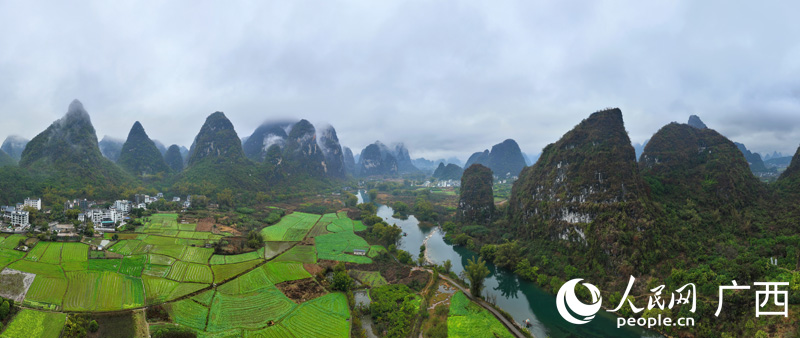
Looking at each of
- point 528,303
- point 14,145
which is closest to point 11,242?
point 528,303

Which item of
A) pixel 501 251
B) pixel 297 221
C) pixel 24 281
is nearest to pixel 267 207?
pixel 297 221

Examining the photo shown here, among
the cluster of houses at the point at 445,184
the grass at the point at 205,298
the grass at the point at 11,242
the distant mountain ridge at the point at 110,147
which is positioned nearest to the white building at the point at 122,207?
the grass at the point at 11,242

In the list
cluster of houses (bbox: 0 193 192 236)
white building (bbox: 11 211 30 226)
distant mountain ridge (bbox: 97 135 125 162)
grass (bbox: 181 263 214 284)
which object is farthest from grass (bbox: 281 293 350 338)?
distant mountain ridge (bbox: 97 135 125 162)

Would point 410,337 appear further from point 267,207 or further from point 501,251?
point 267,207

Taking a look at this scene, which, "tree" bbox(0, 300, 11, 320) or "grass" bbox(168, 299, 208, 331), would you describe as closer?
"tree" bbox(0, 300, 11, 320)

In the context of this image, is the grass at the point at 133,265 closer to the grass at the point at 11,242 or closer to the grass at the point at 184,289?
the grass at the point at 184,289

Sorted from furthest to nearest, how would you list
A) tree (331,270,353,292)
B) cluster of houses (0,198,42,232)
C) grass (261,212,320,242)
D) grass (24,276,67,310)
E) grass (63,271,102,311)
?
grass (261,212,320,242), cluster of houses (0,198,42,232), tree (331,270,353,292), grass (63,271,102,311), grass (24,276,67,310)

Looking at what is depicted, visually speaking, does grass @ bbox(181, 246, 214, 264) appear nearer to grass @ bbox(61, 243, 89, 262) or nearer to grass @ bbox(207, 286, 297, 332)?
grass @ bbox(61, 243, 89, 262)
